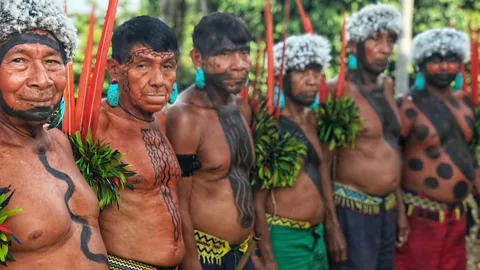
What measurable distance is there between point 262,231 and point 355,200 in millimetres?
1053

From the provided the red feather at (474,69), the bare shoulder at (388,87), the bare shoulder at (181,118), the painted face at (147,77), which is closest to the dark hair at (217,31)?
the bare shoulder at (181,118)

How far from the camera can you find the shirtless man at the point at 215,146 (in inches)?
140

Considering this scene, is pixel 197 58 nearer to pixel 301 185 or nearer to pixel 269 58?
pixel 269 58

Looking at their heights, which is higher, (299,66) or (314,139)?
(299,66)

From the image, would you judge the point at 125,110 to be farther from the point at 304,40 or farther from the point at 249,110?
the point at 304,40

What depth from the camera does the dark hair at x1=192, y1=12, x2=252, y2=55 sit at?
3615 millimetres

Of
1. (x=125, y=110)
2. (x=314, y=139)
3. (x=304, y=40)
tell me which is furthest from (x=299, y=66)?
(x=125, y=110)

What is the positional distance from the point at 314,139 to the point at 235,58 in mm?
1166

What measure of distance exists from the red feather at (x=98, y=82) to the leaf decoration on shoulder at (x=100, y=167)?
0.24ft

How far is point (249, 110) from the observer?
13.5 ft

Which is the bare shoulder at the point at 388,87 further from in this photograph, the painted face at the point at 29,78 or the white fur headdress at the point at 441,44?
the painted face at the point at 29,78

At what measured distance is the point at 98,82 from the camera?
115 inches

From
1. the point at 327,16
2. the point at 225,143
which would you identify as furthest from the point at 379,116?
the point at 327,16

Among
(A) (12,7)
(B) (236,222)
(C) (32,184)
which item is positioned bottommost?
(B) (236,222)
